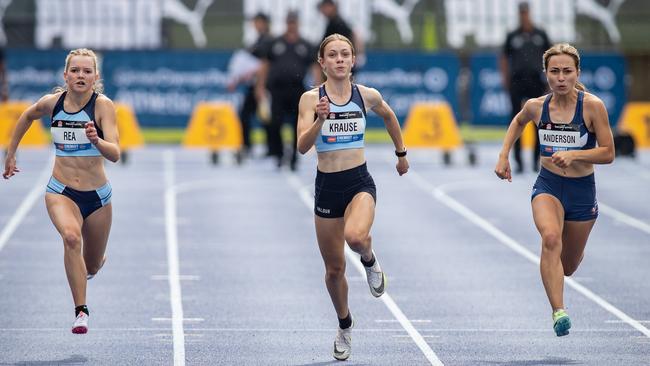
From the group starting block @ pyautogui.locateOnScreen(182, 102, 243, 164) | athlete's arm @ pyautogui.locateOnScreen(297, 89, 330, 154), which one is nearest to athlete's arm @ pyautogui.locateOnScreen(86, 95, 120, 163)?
athlete's arm @ pyautogui.locateOnScreen(297, 89, 330, 154)

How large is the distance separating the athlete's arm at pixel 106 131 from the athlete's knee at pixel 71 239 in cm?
53

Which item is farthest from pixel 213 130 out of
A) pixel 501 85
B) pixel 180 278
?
pixel 180 278

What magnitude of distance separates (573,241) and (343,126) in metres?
1.77

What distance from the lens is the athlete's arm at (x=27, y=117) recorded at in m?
10.5

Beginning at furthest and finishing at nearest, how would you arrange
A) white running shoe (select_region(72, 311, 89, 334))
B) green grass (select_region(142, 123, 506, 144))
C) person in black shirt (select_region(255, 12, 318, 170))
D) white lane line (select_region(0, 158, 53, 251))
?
green grass (select_region(142, 123, 506, 144)) < person in black shirt (select_region(255, 12, 318, 170)) < white lane line (select_region(0, 158, 53, 251)) < white running shoe (select_region(72, 311, 89, 334))

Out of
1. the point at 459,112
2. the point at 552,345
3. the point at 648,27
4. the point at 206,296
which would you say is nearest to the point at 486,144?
the point at 459,112

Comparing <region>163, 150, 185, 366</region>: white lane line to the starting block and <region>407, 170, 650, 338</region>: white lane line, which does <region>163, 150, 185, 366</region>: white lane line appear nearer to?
the starting block

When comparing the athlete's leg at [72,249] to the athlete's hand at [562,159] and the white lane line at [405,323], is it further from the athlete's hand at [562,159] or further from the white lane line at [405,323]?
the athlete's hand at [562,159]

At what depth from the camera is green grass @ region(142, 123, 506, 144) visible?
2894 centimetres

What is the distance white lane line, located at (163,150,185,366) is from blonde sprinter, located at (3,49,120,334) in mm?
768

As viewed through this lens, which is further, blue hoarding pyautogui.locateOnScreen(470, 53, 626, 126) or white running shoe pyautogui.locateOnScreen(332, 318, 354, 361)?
blue hoarding pyautogui.locateOnScreen(470, 53, 626, 126)

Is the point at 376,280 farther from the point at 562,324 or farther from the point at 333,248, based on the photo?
the point at 562,324

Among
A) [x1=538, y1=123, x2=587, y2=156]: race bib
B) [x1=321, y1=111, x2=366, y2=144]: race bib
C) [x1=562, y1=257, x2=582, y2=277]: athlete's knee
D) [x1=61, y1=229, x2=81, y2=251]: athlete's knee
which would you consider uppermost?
[x1=321, y1=111, x2=366, y2=144]: race bib

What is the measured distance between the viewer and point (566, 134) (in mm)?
10211
